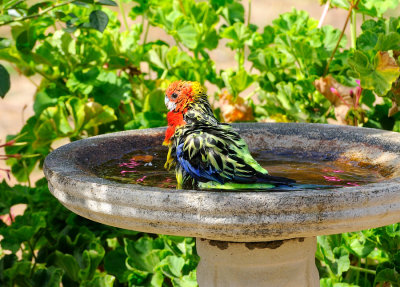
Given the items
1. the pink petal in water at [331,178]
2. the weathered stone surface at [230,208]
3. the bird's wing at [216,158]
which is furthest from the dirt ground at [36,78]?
the weathered stone surface at [230,208]

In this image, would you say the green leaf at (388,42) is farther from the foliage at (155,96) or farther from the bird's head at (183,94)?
the bird's head at (183,94)

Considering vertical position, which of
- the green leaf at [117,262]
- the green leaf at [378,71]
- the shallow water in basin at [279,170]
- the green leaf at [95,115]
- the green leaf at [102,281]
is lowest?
the green leaf at [117,262]

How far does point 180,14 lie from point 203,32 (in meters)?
0.16

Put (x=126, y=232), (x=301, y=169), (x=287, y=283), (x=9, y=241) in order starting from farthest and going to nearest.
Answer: (x=126, y=232) → (x=9, y=241) → (x=301, y=169) → (x=287, y=283)

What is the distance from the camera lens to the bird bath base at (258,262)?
189 centimetres

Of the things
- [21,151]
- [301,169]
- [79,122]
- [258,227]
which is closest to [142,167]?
[301,169]

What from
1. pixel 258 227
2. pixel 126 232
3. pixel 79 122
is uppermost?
pixel 258 227

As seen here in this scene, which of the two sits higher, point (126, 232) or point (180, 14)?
point (180, 14)

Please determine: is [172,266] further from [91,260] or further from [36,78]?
[36,78]

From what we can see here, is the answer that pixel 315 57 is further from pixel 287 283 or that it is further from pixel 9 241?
pixel 9 241

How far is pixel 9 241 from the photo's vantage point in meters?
2.77

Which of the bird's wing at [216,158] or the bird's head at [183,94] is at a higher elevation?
the bird's head at [183,94]

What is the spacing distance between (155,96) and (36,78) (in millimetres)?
5032

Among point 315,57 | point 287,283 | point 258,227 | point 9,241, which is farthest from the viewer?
point 315,57
